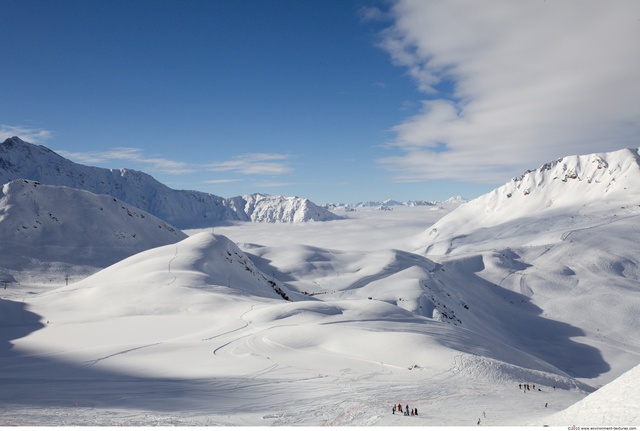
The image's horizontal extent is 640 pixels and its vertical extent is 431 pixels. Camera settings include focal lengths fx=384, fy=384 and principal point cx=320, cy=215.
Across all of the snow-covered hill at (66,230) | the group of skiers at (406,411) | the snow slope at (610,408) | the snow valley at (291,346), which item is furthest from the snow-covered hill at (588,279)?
the snow-covered hill at (66,230)

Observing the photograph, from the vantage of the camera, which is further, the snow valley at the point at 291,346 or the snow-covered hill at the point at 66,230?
the snow-covered hill at the point at 66,230

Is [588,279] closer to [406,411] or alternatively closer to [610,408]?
[610,408]

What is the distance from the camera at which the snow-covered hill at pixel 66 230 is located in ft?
383

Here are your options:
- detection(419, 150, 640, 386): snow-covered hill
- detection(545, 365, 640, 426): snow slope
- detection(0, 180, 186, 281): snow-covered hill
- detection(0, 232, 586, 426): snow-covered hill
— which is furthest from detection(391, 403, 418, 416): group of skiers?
detection(0, 180, 186, 281): snow-covered hill

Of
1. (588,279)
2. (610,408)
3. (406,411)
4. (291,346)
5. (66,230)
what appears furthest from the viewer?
(66,230)

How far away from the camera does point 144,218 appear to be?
15688cm

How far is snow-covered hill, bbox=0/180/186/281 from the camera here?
11681cm

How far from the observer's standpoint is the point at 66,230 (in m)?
133

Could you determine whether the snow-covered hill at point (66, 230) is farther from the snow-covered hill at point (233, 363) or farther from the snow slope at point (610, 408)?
the snow slope at point (610, 408)

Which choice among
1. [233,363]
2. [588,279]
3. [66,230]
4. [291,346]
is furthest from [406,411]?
[66,230]

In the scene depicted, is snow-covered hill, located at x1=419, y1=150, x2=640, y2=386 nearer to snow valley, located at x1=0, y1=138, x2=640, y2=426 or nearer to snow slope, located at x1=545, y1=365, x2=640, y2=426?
snow valley, located at x1=0, y1=138, x2=640, y2=426

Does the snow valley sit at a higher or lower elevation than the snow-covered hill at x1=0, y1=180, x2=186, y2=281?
lower

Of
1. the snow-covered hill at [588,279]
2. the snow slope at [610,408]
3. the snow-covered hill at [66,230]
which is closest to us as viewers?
the snow slope at [610,408]

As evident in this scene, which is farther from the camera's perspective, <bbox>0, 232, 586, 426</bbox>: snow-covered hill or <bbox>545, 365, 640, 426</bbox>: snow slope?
<bbox>0, 232, 586, 426</bbox>: snow-covered hill
